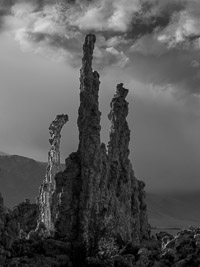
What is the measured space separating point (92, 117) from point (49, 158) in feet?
141

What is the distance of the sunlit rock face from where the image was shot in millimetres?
145125

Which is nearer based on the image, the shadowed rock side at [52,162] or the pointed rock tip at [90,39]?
the pointed rock tip at [90,39]

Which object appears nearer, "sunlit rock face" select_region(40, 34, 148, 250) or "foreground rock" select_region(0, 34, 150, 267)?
"foreground rock" select_region(0, 34, 150, 267)

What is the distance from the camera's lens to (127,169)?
16912 cm

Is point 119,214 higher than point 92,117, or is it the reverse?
point 92,117

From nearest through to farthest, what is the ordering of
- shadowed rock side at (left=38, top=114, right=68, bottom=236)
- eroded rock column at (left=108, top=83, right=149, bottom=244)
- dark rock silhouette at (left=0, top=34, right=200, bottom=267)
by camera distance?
dark rock silhouette at (left=0, top=34, right=200, bottom=267)
eroded rock column at (left=108, top=83, right=149, bottom=244)
shadowed rock side at (left=38, top=114, right=68, bottom=236)

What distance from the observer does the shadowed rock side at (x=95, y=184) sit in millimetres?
145000

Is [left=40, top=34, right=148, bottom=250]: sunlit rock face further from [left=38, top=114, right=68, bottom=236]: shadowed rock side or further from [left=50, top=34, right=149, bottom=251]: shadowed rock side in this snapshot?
[left=38, top=114, right=68, bottom=236]: shadowed rock side

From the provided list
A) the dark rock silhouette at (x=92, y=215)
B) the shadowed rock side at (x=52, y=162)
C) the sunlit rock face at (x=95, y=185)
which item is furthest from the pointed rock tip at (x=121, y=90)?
the shadowed rock side at (x=52, y=162)

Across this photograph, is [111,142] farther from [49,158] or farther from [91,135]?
[49,158]

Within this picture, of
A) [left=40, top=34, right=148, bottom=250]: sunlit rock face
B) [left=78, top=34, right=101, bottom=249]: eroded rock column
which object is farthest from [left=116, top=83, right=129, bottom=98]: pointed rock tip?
[left=78, top=34, right=101, bottom=249]: eroded rock column

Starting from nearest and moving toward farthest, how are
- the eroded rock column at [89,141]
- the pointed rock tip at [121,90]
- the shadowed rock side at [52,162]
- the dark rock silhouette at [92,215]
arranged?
the dark rock silhouette at [92,215] → the eroded rock column at [89,141] → the pointed rock tip at [121,90] → the shadowed rock side at [52,162]

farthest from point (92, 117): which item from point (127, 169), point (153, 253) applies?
point (153, 253)

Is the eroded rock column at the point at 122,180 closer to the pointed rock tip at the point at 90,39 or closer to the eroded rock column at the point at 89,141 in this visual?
the eroded rock column at the point at 89,141
